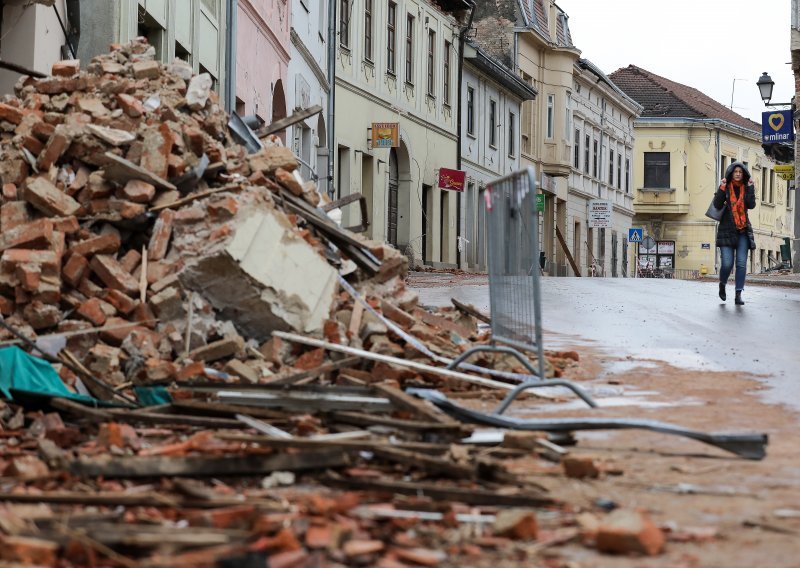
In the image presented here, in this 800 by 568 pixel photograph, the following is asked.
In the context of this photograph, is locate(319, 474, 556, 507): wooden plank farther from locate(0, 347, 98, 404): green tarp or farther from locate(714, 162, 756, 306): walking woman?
locate(714, 162, 756, 306): walking woman

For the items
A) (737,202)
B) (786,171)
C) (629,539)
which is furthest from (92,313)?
(786,171)

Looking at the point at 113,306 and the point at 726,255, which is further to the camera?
the point at 726,255

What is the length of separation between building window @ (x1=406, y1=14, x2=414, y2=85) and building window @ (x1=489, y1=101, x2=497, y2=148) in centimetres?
962

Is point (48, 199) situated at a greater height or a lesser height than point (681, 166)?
lesser

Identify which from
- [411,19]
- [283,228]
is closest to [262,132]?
[283,228]

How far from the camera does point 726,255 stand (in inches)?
734

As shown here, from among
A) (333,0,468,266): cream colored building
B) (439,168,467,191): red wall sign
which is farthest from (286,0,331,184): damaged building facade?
(439,168,467,191): red wall sign

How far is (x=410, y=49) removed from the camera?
40062mm

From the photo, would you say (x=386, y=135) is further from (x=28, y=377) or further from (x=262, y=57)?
(x=28, y=377)

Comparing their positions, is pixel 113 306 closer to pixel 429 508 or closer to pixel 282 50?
pixel 429 508

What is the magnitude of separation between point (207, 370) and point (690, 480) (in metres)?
3.68

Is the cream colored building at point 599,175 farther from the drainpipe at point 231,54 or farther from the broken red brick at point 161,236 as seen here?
the broken red brick at point 161,236

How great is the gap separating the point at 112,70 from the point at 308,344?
354cm

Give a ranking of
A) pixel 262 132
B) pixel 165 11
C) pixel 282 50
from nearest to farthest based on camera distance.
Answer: pixel 262 132
pixel 165 11
pixel 282 50
